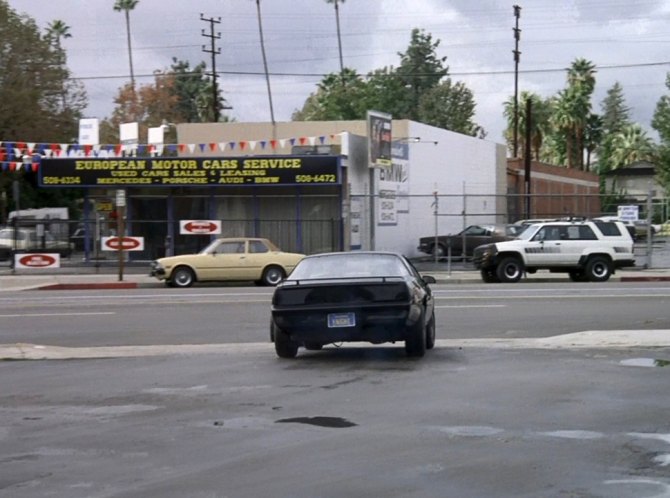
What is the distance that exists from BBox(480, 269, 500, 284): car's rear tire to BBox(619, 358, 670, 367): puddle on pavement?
17.7 metres

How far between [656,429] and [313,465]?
3.09 m

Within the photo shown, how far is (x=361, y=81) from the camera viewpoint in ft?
311

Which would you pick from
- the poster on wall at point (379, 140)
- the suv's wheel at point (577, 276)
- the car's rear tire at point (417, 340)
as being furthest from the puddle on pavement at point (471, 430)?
the poster on wall at point (379, 140)

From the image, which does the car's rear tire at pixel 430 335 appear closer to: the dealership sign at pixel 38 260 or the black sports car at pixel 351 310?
the black sports car at pixel 351 310

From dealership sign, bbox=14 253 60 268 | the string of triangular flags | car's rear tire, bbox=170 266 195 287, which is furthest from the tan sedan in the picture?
the string of triangular flags

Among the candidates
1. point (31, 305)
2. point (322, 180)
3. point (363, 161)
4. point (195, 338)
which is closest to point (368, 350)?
point (195, 338)

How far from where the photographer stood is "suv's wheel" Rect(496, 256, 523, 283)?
31.1m

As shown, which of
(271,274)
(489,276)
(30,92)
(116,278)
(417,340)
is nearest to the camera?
(417,340)

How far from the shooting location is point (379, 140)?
1628 inches

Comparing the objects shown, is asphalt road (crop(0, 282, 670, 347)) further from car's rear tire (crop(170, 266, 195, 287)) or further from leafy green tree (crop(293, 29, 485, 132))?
leafy green tree (crop(293, 29, 485, 132))

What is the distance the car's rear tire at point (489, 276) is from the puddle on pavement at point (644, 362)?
17.7m

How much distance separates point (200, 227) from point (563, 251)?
12.1 meters

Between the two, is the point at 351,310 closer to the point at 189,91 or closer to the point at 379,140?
the point at 379,140

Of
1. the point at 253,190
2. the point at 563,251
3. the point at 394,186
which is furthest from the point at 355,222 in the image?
the point at 563,251
